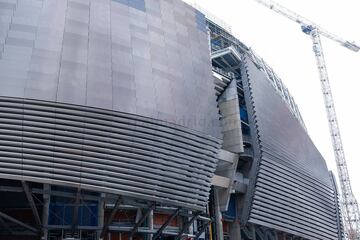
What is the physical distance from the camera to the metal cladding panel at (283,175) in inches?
1574

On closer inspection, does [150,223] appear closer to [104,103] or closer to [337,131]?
[104,103]

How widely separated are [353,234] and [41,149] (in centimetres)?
7994

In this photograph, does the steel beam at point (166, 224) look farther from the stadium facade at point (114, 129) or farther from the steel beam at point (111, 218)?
the steel beam at point (111, 218)

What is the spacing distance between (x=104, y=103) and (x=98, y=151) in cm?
317

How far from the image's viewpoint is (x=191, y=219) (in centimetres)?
3073

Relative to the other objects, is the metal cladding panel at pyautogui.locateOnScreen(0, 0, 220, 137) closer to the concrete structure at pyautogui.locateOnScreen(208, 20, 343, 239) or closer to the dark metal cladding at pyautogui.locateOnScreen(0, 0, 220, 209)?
the dark metal cladding at pyautogui.locateOnScreen(0, 0, 220, 209)

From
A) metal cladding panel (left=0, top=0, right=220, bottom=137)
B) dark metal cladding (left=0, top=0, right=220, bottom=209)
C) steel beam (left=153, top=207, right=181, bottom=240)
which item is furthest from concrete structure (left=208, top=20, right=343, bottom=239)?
steel beam (left=153, top=207, right=181, bottom=240)

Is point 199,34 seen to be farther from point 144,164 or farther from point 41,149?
point 41,149

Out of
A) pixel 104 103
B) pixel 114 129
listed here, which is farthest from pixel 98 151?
pixel 104 103

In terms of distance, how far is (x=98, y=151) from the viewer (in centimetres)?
2483

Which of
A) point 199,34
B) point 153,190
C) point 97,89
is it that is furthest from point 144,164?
point 199,34

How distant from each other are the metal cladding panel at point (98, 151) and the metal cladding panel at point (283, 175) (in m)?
12.5

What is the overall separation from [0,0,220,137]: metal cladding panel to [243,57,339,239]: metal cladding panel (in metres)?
9.71

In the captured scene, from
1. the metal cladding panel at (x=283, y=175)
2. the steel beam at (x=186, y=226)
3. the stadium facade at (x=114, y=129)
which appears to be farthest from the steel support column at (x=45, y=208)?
the metal cladding panel at (x=283, y=175)
